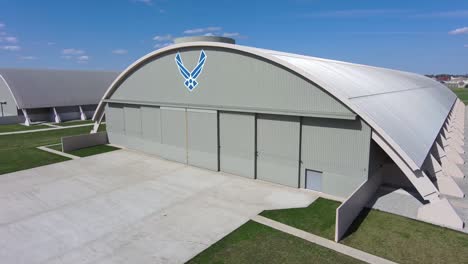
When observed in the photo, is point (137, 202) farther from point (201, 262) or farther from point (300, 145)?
point (300, 145)

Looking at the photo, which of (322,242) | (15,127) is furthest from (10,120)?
(322,242)

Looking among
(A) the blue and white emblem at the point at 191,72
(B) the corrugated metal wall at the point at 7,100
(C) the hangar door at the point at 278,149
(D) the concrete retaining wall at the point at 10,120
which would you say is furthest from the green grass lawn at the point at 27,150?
(C) the hangar door at the point at 278,149

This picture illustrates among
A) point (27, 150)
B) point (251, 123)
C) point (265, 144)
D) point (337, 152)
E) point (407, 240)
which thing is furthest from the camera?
point (27, 150)

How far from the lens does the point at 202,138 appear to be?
675 inches

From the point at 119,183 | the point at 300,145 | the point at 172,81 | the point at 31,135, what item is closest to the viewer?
the point at 300,145

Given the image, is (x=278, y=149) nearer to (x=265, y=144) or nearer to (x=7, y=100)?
(x=265, y=144)

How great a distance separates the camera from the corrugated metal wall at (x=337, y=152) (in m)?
12.0

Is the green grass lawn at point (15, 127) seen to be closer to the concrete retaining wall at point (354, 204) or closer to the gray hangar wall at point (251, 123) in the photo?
the gray hangar wall at point (251, 123)

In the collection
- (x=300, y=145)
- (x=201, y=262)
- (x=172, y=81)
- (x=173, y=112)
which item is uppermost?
(x=172, y=81)

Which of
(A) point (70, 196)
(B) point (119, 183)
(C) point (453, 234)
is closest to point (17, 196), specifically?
(A) point (70, 196)

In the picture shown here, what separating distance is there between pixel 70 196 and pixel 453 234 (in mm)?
14606

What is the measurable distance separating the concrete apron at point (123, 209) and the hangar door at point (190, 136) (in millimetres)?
758

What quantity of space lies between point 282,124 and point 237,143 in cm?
279

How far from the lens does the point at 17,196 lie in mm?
13188
